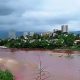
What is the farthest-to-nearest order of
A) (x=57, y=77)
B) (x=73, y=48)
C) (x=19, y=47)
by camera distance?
(x=19, y=47) → (x=73, y=48) → (x=57, y=77)

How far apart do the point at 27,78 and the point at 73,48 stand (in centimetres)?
2407

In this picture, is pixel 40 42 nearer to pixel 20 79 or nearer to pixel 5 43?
pixel 5 43

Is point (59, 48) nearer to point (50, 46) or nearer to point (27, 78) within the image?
point (50, 46)

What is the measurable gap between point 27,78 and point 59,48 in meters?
25.0

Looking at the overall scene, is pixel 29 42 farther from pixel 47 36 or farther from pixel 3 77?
pixel 3 77

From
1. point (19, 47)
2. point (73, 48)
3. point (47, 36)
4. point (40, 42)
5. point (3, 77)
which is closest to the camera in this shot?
point (3, 77)

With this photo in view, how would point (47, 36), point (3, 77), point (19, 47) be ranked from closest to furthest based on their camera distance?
point (3, 77) → point (19, 47) → point (47, 36)

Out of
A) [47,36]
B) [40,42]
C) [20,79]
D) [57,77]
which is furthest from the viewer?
[47,36]

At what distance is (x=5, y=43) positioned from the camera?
4697 cm

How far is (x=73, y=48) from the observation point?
34625 millimetres

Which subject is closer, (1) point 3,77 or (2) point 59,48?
(1) point 3,77

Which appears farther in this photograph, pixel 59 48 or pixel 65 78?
pixel 59 48

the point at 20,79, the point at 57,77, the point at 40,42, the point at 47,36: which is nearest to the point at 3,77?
the point at 20,79

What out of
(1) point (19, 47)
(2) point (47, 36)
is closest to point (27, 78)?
(1) point (19, 47)
